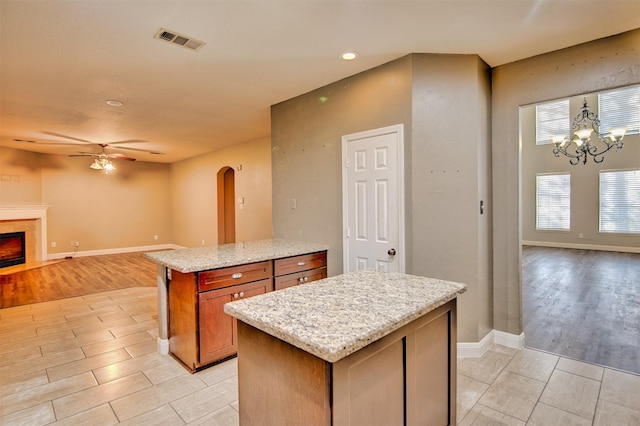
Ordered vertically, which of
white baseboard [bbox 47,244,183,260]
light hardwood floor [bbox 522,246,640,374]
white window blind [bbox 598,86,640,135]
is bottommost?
light hardwood floor [bbox 522,246,640,374]

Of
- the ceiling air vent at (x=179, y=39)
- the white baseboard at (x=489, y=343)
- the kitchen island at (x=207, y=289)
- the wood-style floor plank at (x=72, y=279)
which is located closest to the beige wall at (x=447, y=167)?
the white baseboard at (x=489, y=343)

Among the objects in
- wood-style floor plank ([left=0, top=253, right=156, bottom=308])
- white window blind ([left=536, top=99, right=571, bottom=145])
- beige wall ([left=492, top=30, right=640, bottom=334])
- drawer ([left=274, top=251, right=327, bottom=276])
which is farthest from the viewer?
white window blind ([left=536, top=99, right=571, bottom=145])

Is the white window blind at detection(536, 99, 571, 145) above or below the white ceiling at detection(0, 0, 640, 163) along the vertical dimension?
above

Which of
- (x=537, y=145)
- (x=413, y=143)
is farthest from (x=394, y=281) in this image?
(x=537, y=145)

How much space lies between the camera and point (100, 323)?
12.0 feet

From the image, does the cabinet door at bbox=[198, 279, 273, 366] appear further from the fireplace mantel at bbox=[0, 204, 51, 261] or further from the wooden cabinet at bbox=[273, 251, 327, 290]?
the fireplace mantel at bbox=[0, 204, 51, 261]

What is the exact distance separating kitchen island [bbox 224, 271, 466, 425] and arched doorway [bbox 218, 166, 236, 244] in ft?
21.3

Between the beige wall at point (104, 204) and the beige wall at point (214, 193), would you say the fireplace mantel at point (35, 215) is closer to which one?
the beige wall at point (104, 204)

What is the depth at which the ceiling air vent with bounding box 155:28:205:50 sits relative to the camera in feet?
8.06

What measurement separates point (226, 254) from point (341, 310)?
1862mm

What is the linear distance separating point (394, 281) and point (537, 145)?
9803mm

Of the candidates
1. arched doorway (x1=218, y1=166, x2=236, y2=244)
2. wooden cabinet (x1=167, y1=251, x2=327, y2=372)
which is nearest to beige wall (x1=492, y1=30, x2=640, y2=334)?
wooden cabinet (x1=167, y1=251, x2=327, y2=372)

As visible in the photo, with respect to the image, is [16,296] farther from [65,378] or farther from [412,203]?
[412,203]

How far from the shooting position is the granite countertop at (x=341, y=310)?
1.12 metres
